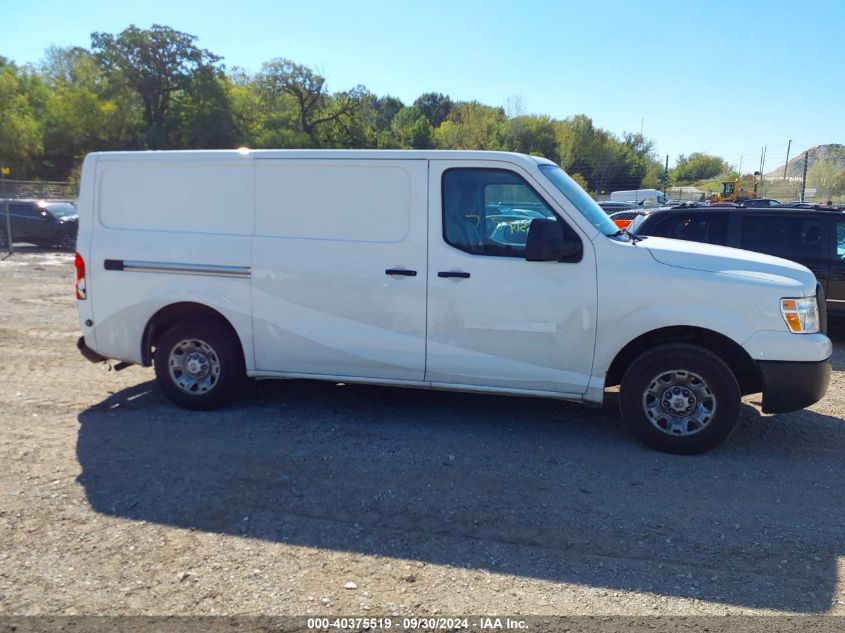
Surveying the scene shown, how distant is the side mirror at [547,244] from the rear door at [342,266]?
85 cm

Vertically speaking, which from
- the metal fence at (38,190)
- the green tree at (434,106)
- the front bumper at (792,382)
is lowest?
the front bumper at (792,382)

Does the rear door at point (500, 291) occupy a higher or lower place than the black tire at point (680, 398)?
higher

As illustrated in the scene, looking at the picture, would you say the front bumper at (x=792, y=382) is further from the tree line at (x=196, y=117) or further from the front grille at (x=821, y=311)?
the tree line at (x=196, y=117)

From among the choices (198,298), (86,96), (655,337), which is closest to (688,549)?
(655,337)

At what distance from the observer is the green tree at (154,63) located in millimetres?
54031

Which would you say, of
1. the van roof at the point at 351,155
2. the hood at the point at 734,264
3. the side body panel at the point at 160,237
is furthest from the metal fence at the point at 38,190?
the hood at the point at 734,264

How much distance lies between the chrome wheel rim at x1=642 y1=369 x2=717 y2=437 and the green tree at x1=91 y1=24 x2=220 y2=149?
55267 mm

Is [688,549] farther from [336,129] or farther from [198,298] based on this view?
[336,129]

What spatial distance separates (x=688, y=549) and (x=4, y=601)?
137 inches

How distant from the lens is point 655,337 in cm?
500

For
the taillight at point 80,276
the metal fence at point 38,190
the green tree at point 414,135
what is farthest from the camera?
the green tree at point 414,135

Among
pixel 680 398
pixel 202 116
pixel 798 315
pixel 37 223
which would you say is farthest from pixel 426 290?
pixel 202 116

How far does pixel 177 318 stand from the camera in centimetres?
581

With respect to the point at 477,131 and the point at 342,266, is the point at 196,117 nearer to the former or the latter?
the point at 477,131
